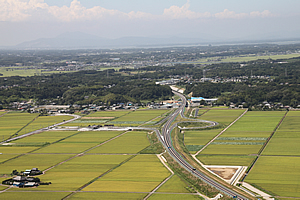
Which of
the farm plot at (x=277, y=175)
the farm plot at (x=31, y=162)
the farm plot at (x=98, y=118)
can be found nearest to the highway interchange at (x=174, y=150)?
the farm plot at (x=98, y=118)

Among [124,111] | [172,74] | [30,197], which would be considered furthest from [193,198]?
[172,74]

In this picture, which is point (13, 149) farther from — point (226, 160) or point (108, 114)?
A: point (226, 160)

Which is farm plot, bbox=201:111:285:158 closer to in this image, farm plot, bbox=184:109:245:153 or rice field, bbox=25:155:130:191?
farm plot, bbox=184:109:245:153

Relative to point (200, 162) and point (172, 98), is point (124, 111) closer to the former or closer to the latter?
point (172, 98)

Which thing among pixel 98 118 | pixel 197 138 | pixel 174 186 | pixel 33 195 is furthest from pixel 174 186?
pixel 98 118

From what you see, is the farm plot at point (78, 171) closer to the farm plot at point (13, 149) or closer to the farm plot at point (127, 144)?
the farm plot at point (127, 144)
